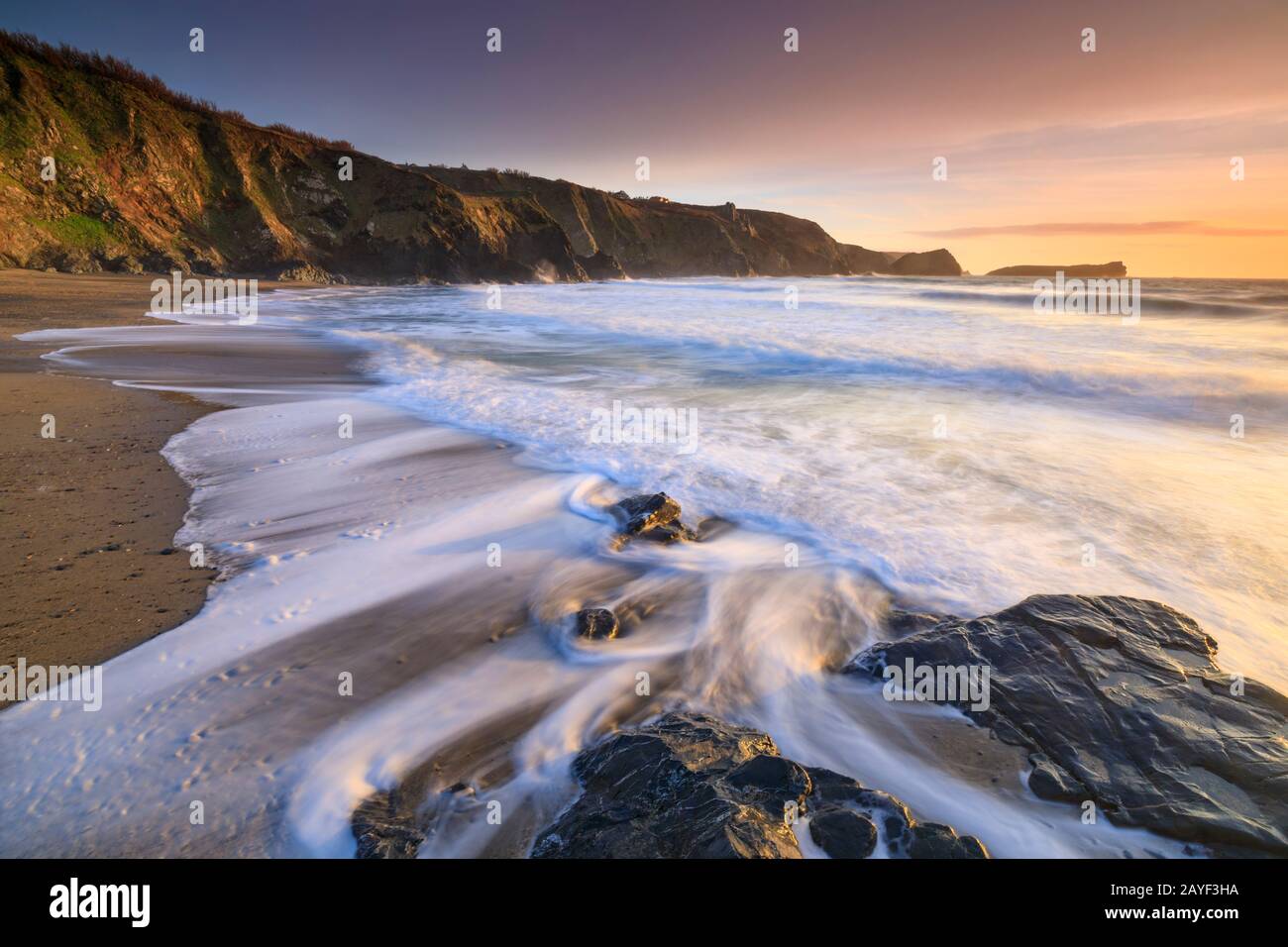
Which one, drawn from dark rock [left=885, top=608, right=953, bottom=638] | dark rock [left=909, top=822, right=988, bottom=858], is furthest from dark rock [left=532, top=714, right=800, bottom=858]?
dark rock [left=885, top=608, right=953, bottom=638]

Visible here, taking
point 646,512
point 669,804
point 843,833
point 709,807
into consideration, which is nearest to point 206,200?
point 646,512

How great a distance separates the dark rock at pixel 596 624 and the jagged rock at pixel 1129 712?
1.47 metres

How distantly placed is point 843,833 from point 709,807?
52 cm

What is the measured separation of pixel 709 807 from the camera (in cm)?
217

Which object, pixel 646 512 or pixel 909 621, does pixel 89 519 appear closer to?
pixel 646 512

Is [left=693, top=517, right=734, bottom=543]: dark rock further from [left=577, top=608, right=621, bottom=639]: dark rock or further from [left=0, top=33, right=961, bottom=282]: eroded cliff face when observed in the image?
[left=0, top=33, right=961, bottom=282]: eroded cliff face

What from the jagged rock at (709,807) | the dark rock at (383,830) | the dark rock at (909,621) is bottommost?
the dark rock at (383,830)

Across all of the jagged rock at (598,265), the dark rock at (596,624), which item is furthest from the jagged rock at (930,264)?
the dark rock at (596,624)

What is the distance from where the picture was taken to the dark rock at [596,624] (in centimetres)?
375

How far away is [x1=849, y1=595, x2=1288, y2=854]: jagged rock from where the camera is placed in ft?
8.04

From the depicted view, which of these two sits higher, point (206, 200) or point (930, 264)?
point (930, 264)

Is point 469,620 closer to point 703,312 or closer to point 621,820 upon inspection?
point 621,820

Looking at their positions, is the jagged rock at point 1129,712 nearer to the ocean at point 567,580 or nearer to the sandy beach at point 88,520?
Answer: the ocean at point 567,580
